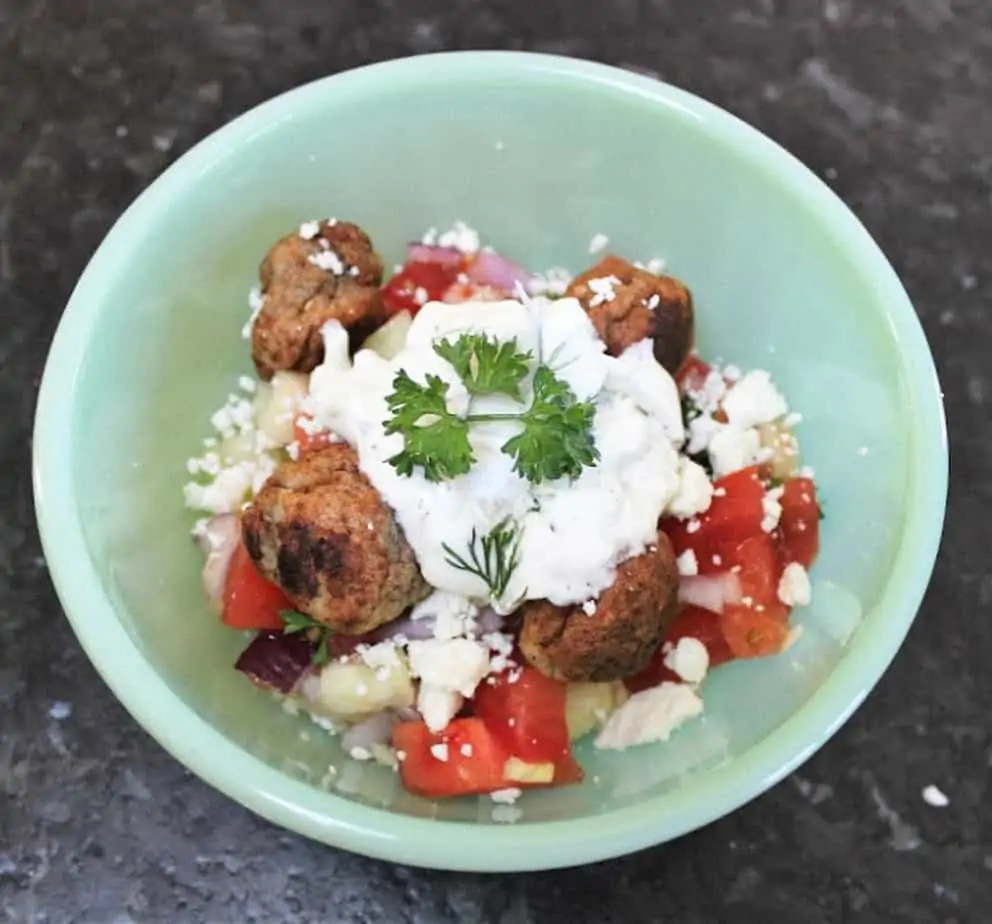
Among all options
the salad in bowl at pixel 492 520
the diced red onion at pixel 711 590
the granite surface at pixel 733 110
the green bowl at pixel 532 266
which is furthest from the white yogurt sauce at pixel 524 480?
the granite surface at pixel 733 110

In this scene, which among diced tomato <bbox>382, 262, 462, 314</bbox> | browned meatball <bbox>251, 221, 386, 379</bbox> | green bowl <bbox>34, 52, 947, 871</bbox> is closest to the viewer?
green bowl <bbox>34, 52, 947, 871</bbox>

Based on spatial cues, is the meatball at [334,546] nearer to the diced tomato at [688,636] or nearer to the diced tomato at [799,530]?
the diced tomato at [688,636]

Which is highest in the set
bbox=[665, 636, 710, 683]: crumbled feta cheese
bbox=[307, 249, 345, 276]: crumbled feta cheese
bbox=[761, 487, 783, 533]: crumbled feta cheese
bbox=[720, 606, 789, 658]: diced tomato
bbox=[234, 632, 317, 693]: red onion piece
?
bbox=[307, 249, 345, 276]: crumbled feta cheese

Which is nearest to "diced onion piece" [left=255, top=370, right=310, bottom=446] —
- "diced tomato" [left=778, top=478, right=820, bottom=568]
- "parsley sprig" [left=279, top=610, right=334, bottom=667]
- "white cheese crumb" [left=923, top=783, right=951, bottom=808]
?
"parsley sprig" [left=279, top=610, right=334, bottom=667]

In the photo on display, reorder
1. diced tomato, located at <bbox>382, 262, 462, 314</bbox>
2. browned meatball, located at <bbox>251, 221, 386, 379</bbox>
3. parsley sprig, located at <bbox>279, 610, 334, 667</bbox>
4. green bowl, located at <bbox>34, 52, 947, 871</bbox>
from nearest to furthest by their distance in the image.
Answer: green bowl, located at <bbox>34, 52, 947, 871</bbox>, parsley sprig, located at <bbox>279, 610, 334, 667</bbox>, browned meatball, located at <bbox>251, 221, 386, 379</bbox>, diced tomato, located at <bbox>382, 262, 462, 314</bbox>

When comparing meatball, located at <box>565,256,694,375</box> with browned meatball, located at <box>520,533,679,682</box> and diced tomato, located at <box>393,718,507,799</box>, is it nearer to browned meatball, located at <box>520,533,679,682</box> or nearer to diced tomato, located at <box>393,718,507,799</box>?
browned meatball, located at <box>520,533,679,682</box>
